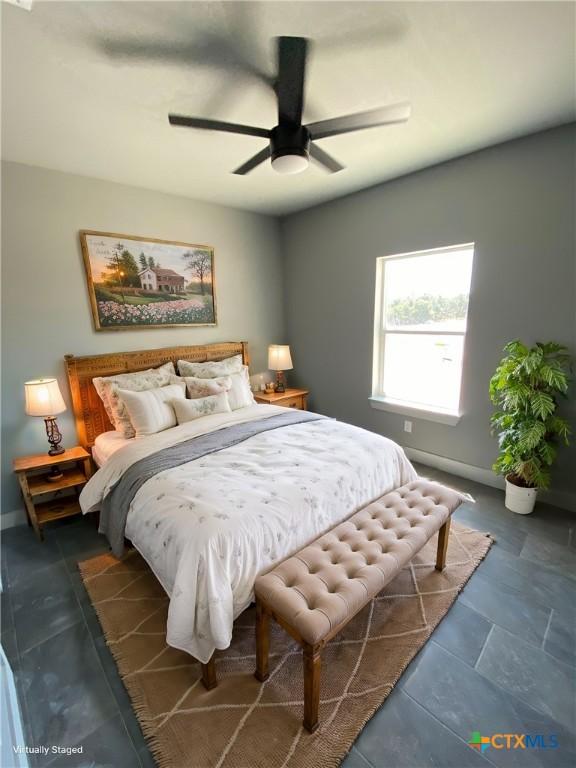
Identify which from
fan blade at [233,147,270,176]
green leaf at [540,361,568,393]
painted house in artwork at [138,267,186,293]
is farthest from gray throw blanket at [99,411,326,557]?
green leaf at [540,361,568,393]

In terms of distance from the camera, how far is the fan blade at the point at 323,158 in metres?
1.67

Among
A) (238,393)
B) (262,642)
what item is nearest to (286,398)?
(238,393)

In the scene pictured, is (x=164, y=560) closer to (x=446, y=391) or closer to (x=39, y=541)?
(x=39, y=541)

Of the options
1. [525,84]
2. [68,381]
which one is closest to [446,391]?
[525,84]

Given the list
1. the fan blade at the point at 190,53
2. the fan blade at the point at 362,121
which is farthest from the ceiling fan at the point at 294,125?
the fan blade at the point at 190,53

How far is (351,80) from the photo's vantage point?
1.65 m

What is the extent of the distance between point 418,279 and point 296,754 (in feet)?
10.7

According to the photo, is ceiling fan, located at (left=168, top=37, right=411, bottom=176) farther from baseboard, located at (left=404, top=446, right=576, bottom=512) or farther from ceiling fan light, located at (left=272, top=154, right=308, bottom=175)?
baseboard, located at (left=404, top=446, right=576, bottom=512)

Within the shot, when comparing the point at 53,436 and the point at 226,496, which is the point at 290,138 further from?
the point at 53,436

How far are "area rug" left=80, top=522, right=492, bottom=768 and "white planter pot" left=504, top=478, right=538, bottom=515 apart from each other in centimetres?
80

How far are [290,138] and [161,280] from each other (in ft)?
6.52

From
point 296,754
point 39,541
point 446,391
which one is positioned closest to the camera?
point 296,754

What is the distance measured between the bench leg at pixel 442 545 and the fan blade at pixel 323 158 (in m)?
2.10

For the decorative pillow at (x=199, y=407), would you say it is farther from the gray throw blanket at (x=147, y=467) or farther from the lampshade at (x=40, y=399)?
the lampshade at (x=40, y=399)
